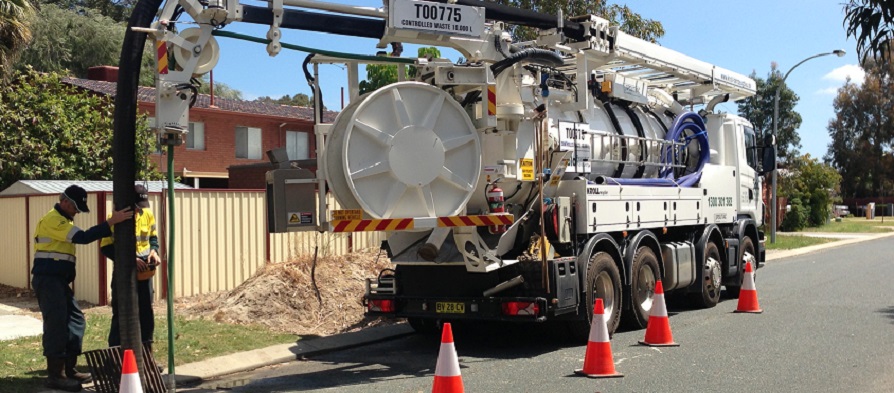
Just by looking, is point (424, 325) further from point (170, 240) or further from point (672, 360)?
point (170, 240)

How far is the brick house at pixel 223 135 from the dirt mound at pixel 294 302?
16.9 metres

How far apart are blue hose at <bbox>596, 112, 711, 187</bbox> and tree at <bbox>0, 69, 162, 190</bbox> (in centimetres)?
1117

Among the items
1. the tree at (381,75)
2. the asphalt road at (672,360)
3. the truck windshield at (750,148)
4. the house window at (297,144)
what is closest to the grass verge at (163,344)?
the asphalt road at (672,360)

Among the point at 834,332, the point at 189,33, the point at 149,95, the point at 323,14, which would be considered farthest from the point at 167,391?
the point at 149,95

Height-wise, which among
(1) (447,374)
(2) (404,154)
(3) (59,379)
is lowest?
(3) (59,379)

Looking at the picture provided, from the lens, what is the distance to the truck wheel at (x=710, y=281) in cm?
1295

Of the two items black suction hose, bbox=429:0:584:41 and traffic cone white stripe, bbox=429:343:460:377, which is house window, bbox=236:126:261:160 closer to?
black suction hose, bbox=429:0:584:41

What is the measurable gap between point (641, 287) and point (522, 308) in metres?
2.73

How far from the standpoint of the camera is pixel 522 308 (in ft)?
29.4

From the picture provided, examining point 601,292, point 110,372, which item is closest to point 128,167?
point 110,372

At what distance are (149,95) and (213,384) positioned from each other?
21672 millimetres

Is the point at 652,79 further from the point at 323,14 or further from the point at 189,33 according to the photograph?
the point at 189,33

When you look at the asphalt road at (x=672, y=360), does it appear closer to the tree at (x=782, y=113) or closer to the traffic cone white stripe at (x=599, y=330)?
the traffic cone white stripe at (x=599, y=330)

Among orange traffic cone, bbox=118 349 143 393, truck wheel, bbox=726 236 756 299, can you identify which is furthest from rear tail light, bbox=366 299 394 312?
truck wheel, bbox=726 236 756 299
